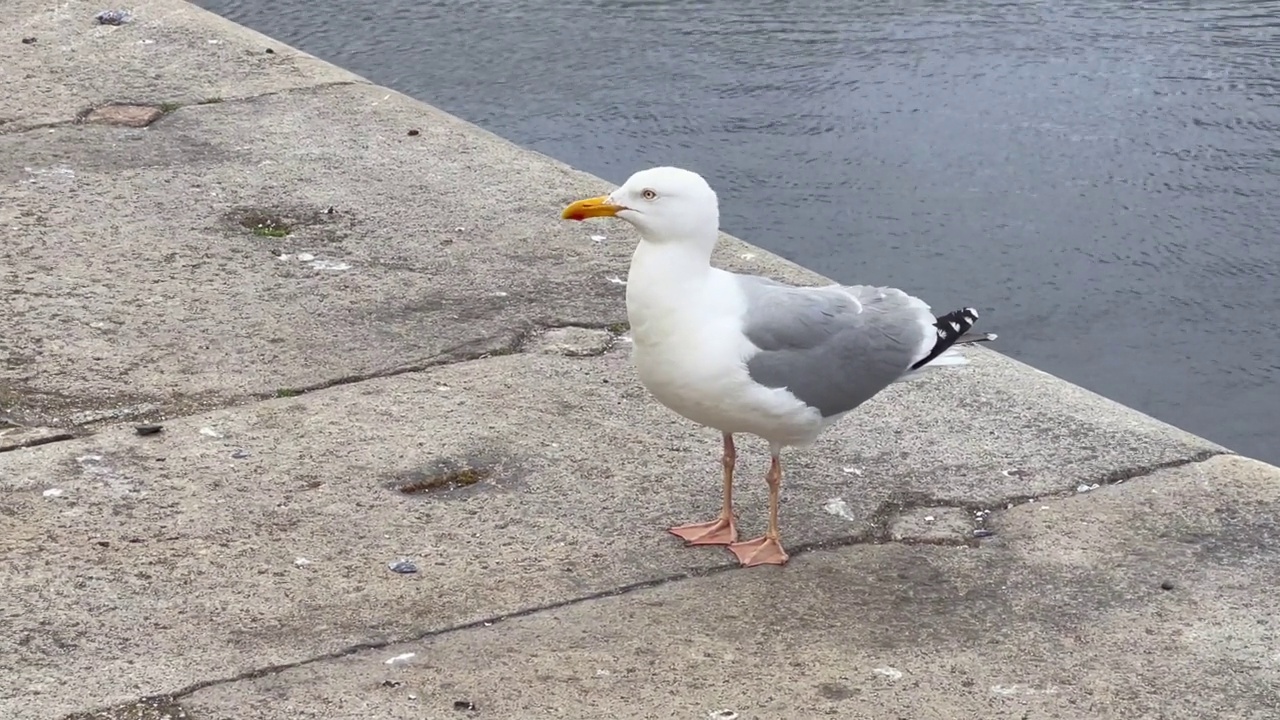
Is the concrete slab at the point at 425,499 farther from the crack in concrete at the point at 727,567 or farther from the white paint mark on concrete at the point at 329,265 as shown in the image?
the white paint mark on concrete at the point at 329,265

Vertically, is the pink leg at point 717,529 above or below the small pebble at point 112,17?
below

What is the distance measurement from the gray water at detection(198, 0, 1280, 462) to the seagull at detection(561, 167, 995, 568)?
1.79m

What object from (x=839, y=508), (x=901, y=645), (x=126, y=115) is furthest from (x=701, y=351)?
(x=126, y=115)

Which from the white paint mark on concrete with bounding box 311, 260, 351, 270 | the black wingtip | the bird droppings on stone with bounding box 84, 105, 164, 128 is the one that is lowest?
the white paint mark on concrete with bounding box 311, 260, 351, 270

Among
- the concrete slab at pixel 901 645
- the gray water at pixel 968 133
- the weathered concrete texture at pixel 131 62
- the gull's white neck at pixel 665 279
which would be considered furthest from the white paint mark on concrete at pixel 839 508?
the weathered concrete texture at pixel 131 62

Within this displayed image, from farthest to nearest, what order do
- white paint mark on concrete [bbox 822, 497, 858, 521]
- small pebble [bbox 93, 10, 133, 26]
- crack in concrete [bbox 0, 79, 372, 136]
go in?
small pebble [bbox 93, 10, 133, 26] → crack in concrete [bbox 0, 79, 372, 136] → white paint mark on concrete [bbox 822, 497, 858, 521]

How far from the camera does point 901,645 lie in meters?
3.11

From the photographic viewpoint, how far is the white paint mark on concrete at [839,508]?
363cm

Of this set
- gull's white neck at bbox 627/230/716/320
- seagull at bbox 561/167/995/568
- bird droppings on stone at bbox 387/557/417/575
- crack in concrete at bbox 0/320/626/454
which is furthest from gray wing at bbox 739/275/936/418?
crack in concrete at bbox 0/320/626/454

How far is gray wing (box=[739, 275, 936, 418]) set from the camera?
11.1 feet

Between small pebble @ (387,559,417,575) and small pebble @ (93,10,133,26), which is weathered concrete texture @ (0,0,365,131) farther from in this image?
small pebble @ (387,559,417,575)

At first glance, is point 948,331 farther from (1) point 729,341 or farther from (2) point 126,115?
(2) point 126,115

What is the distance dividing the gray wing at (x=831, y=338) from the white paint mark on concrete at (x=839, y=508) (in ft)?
0.77

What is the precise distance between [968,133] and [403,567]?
3763mm
